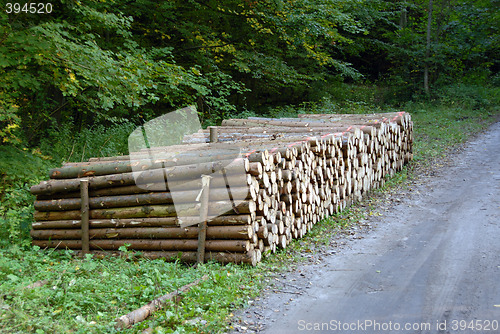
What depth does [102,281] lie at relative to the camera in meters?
5.58

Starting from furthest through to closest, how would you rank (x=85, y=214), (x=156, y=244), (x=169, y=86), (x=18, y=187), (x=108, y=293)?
(x=169, y=86), (x=18, y=187), (x=85, y=214), (x=156, y=244), (x=108, y=293)

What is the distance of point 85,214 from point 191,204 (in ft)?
6.72

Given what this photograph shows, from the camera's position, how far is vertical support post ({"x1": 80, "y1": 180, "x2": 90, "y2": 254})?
7.19 m

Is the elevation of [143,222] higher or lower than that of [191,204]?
lower

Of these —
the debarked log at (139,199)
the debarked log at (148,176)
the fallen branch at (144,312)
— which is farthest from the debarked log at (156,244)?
the fallen branch at (144,312)

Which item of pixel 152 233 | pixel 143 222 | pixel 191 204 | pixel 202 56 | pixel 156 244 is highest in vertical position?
pixel 202 56

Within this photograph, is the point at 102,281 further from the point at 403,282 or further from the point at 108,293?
the point at 403,282

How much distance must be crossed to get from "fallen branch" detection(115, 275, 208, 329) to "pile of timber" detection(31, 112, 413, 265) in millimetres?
1404

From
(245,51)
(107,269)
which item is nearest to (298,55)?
(245,51)

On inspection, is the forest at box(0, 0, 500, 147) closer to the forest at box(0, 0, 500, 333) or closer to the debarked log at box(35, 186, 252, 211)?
the forest at box(0, 0, 500, 333)

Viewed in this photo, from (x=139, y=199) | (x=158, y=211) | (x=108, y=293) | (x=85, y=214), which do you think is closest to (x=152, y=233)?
(x=158, y=211)

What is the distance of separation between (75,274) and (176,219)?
1664 mm

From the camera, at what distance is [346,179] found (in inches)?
391

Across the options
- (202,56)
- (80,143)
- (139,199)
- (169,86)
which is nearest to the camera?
(139,199)
